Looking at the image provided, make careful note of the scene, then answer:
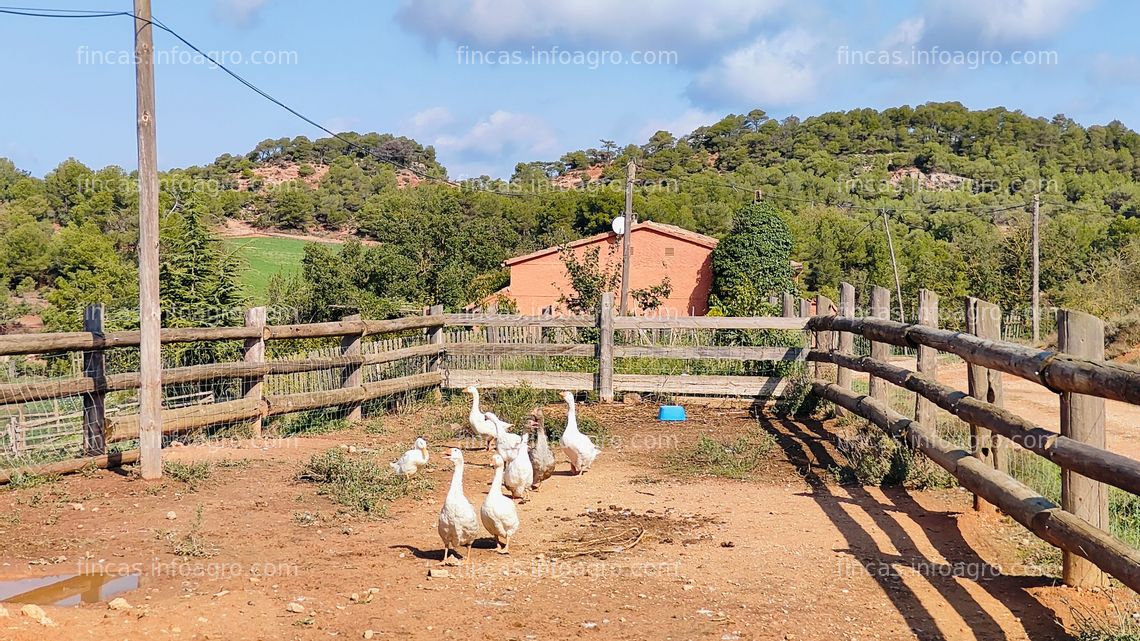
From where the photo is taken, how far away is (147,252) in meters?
8.54

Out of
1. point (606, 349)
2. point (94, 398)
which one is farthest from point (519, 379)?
point (94, 398)

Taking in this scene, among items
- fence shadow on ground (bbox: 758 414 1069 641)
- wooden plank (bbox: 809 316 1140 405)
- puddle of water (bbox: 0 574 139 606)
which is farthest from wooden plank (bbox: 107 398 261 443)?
wooden plank (bbox: 809 316 1140 405)

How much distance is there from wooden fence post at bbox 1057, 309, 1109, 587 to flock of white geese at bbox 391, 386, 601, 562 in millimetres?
3455

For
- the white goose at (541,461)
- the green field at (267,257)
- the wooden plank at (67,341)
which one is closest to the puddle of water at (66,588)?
the wooden plank at (67,341)

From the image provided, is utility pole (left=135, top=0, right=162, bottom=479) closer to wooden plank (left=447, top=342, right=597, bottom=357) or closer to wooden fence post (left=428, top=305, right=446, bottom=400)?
wooden fence post (left=428, top=305, right=446, bottom=400)

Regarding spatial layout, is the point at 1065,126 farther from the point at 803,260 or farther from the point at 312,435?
the point at 312,435

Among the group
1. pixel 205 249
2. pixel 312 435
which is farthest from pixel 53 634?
pixel 205 249

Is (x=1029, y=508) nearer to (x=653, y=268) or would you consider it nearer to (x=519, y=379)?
(x=519, y=379)

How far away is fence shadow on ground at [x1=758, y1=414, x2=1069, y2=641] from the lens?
199 inches

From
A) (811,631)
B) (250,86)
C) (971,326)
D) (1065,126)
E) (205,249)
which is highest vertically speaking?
(1065,126)

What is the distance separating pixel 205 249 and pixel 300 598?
16.3m

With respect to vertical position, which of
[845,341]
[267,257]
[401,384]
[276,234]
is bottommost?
[401,384]

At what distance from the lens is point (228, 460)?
9.98m

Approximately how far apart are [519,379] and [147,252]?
7.51 metres
